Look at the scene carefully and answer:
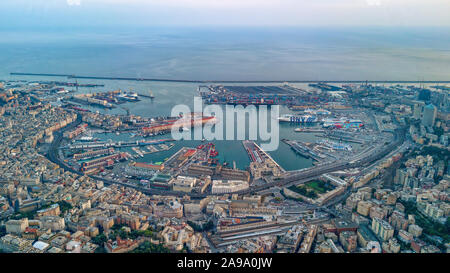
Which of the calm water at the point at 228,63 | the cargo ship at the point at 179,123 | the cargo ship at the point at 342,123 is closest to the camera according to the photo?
the cargo ship at the point at 179,123

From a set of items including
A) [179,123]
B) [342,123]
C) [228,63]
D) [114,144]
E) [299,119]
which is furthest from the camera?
[228,63]

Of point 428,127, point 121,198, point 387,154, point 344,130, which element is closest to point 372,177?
point 387,154

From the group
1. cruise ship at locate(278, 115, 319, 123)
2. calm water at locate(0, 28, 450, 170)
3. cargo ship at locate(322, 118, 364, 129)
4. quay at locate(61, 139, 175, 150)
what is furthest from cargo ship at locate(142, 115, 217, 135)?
cargo ship at locate(322, 118, 364, 129)

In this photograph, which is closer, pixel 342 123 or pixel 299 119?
pixel 342 123

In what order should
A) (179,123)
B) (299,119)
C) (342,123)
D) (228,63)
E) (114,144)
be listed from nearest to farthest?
(114,144), (179,123), (342,123), (299,119), (228,63)

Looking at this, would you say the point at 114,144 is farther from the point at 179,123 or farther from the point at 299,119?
the point at 299,119

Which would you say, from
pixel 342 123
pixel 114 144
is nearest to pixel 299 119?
pixel 342 123

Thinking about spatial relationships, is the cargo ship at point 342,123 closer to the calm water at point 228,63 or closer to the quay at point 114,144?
the calm water at point 228,63

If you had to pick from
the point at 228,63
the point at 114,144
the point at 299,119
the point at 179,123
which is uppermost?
the point at 228,63

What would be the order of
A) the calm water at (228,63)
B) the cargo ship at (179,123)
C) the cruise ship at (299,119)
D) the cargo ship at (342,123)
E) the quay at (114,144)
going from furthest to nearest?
the calm water at (228,63) < the cruise ship at (299,119) < the cargo ship at (342,123) < the cargo ship at (179,123) < the quay at (114,144)

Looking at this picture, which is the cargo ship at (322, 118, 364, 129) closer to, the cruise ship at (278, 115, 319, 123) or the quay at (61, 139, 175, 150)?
the cruise ship at (278, 115, 319, 123)

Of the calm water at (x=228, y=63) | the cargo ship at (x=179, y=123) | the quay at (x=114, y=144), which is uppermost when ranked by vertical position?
the calm water at (x=228, y=63)

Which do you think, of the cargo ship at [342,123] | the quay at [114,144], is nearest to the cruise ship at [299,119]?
the cargo ship at [342,123]
